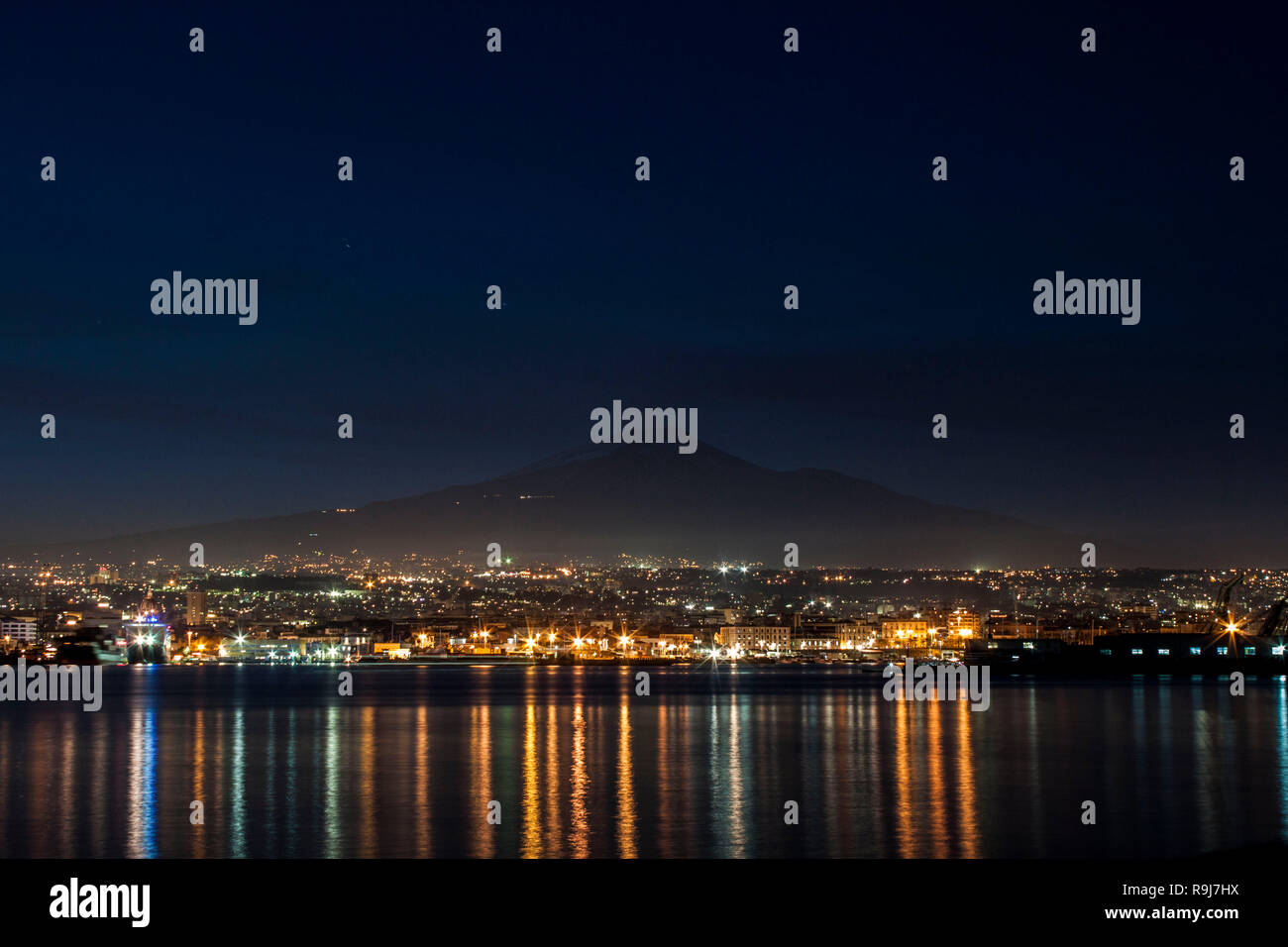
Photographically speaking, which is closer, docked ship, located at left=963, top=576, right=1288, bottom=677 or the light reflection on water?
the light reflection on water

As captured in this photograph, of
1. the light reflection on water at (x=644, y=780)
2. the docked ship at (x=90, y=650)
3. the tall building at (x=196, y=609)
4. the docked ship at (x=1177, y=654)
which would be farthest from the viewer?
the tall building at (x=196, y=609)

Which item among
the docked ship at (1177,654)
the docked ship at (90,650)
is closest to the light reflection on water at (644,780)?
the docked ship at (1177,654)

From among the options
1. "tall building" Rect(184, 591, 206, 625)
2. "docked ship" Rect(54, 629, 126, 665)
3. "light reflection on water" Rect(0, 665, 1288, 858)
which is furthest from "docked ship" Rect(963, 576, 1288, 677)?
"tall building" Rect(184, 591, 206, 625)

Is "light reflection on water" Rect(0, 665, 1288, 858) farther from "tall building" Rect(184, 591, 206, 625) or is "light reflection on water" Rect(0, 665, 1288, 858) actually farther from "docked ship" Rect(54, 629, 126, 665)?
"tall building" Rect(184, 591, 206, 625)

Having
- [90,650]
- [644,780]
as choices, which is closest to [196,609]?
[90,650]

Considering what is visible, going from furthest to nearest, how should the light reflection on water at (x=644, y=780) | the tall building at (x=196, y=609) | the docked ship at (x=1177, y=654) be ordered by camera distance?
the tall building at (x=196, y=609) < the docked ship at (x=1177, y=654) < the light reflection on water at (x=644, y=780)

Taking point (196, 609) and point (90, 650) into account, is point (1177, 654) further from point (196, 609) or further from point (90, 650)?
point (196, 609)

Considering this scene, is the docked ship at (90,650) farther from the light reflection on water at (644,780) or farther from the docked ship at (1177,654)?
the docked ship at (1177,654)

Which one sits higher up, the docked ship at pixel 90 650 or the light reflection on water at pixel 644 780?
the docked ship at pixel 90 650
